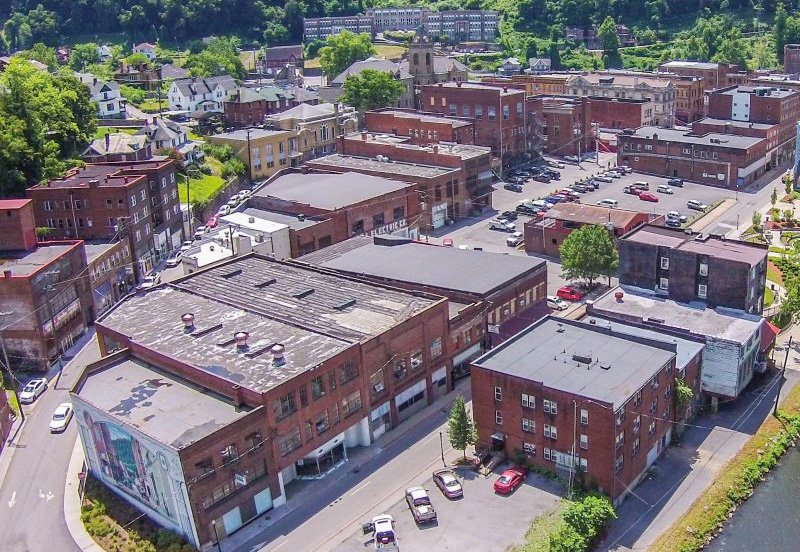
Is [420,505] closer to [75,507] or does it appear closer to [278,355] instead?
[278,355]

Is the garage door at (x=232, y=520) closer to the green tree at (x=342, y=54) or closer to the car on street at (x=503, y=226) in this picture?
the car on street at (x=503, y=226)

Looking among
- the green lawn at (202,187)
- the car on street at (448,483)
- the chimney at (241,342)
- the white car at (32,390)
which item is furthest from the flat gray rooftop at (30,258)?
the car on street at (448,483)

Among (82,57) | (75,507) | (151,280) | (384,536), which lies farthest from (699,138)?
(82,57)

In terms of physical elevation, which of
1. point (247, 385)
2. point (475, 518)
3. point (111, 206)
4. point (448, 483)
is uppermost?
point (111, 206)

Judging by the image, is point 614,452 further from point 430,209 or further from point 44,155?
point 44,155

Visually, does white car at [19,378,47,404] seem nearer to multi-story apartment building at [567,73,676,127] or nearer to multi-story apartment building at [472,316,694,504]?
multi-story apartment building at [472,316,694,504]

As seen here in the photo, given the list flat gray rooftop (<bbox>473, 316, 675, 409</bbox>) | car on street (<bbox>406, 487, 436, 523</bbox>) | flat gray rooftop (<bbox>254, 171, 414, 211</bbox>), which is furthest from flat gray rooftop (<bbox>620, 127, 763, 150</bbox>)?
car on street (<bbox>406, 487, 436, 523</bbox>)
